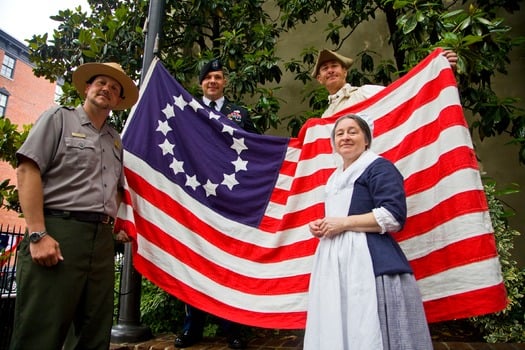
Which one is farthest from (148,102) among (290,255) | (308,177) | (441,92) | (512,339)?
(512,339)

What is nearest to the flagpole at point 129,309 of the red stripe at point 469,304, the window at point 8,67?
the red stripe at point 469,304

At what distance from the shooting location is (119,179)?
2375mm

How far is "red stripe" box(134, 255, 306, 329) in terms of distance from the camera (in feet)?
7.88

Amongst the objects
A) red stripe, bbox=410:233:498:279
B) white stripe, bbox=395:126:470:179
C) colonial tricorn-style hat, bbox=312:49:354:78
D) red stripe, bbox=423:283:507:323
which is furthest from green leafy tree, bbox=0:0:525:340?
red stripe, bbox=423:283:507:323

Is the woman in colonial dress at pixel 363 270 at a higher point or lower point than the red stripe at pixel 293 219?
lower

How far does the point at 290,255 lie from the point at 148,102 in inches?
67.1

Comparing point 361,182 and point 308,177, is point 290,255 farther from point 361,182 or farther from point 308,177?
point 361,182

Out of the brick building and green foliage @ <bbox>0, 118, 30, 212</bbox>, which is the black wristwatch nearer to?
green foliage @ <bbox>0, 118, 30, 212</bbox>

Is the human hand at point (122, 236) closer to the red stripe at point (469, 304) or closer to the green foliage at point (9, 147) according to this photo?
the red stripe at point (469, 304)

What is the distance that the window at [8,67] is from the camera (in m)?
19.3

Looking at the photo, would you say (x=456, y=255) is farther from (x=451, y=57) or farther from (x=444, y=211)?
(x=451, y=57)

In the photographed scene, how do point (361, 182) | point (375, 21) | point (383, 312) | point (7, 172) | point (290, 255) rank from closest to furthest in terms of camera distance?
point (383, 312) → point (361, 182) → point (290, 255) → point (375, 21) → point (7, 172)

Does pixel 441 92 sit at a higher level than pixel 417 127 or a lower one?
higher

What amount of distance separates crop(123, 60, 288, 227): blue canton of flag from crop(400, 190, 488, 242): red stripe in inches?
44.2
